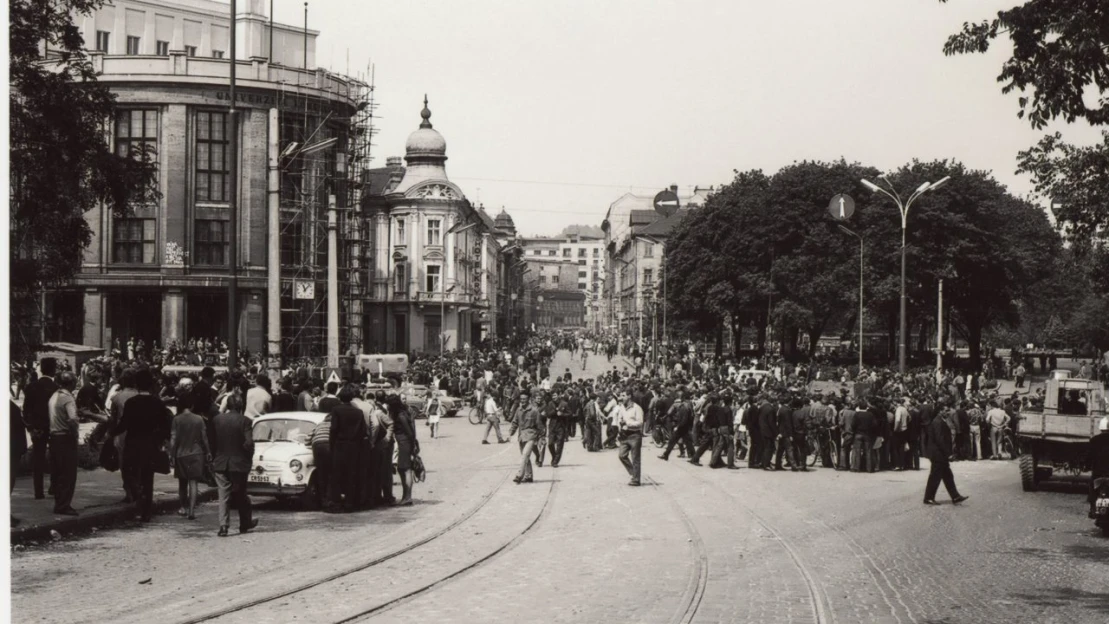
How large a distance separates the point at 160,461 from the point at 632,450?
9012mm

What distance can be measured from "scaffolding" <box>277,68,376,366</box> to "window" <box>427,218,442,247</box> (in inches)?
678

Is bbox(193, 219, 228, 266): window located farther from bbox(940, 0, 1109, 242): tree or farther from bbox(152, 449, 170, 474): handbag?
bbox(940, 0, 1109, 242): tree

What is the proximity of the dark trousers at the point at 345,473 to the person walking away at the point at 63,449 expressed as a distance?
349 cm

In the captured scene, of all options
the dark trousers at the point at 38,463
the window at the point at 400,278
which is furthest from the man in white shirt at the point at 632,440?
the window at the point at 400,278

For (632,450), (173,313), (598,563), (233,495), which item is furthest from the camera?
(173,313)

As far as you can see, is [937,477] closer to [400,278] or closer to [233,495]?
[233,495]

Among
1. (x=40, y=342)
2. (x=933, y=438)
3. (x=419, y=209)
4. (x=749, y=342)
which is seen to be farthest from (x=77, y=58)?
(x=749, y=342)

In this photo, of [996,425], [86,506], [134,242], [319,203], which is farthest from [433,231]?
[86,506]

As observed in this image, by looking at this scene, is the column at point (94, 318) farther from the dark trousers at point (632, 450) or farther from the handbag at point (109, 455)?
the handbag at point (109, 455)

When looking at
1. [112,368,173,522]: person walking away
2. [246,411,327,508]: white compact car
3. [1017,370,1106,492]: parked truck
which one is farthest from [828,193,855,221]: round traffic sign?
[112,368,173,522]: person walking away

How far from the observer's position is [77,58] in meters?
15.9

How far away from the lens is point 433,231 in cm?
9419

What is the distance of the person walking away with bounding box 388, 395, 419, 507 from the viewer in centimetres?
1889

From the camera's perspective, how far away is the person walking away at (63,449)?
600 inches
